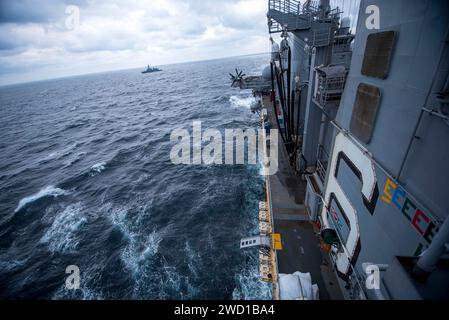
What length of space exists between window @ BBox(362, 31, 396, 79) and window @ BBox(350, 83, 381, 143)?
1.90ft

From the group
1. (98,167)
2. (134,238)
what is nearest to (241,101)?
(98,167)

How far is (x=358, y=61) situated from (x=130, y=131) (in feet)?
164

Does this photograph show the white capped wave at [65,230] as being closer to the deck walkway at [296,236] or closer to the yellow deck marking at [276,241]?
the yellow deck marking at [276,241]

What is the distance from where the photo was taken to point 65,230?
21078mm

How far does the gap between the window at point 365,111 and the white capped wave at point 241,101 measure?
55.2 m

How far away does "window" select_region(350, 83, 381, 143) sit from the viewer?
318 inches

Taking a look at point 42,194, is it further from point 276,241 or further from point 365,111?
point 365,111

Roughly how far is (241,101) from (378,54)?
6489 centimetres

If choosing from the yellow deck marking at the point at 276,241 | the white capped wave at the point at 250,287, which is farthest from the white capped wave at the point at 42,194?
the yellow deck marking at the point at 276,241

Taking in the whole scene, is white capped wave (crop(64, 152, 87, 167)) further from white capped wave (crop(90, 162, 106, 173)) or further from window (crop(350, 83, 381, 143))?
window (crop(350, 83, 381, 143))

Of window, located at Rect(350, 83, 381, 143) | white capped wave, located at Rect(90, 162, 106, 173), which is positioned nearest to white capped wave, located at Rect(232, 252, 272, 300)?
window, located at Rect(350, 83, 381, 143)
